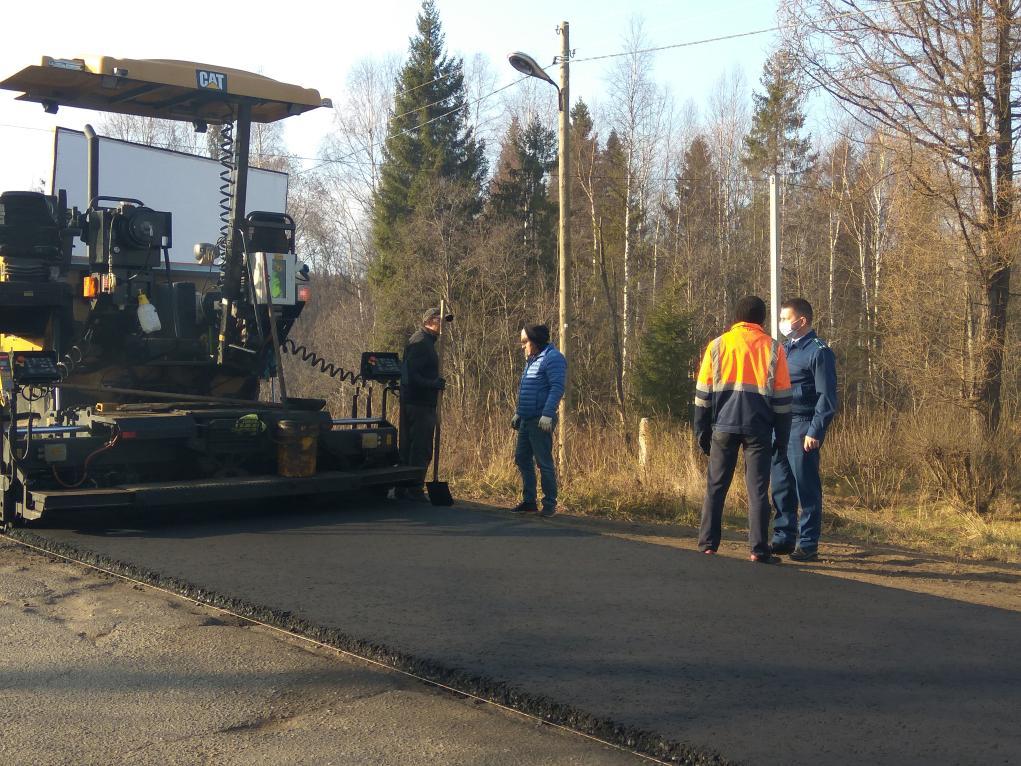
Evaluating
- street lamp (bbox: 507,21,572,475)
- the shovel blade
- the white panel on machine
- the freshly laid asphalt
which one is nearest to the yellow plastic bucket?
the freshly laid asphalt

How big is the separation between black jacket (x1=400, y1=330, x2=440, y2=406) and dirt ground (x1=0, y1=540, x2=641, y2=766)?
4.20 metres

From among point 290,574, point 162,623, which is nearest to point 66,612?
point 162,623

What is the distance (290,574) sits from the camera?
6379mm

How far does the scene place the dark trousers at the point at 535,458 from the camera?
900cm

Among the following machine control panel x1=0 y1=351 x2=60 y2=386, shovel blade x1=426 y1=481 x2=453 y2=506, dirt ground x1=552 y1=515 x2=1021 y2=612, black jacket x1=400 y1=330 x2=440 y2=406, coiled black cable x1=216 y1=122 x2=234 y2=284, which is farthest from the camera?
black jacket x1=400 y1=330 x2=440 y2=406

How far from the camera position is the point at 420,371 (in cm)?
953

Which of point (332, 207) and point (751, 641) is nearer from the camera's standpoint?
point (751, 641)

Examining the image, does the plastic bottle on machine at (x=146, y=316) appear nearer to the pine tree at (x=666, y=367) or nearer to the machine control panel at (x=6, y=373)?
the machine control panel at (x=6, y=373)

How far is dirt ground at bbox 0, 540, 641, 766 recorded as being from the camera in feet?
12.3

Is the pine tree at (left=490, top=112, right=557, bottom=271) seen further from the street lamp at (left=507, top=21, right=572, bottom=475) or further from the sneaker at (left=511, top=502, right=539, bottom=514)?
the sneaker at (left=511, top=502, right=539, bottom=514)

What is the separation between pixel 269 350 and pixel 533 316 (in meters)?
22.9

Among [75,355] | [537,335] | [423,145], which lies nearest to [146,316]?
[75,355]

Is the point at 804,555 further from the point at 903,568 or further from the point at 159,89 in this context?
the point at 159,89

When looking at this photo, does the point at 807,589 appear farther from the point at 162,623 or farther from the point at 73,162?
the point at 73,162
